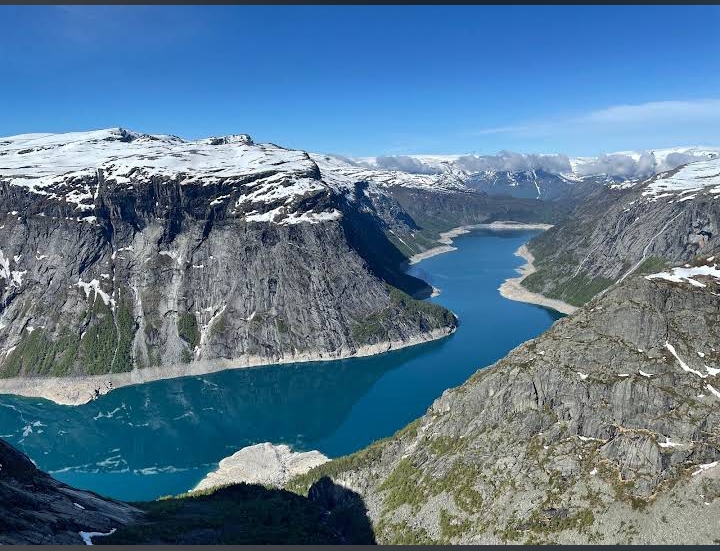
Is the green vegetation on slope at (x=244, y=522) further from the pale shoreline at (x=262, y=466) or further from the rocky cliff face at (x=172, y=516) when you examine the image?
the pale shoreline at (x=262, y=466)

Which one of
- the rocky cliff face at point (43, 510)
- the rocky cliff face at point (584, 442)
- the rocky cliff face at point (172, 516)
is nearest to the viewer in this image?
the rocky cliff face at point (43, 510)

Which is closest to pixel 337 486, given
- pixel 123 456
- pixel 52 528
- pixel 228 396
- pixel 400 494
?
pixel 400 494

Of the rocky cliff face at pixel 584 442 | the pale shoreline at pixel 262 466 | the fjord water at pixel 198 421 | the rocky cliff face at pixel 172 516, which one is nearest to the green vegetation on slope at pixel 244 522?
the rocky cliff face at pixel 172 516

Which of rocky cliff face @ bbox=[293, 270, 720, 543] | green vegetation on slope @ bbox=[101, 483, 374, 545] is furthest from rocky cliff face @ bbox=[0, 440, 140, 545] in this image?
rocky cliff face @ bbox=[293, 270, 720, 543]

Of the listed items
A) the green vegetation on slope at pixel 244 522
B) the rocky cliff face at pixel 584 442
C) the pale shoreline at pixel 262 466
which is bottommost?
the pale shoreline at pixel 262 466

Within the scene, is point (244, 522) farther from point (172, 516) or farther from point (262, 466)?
point (262, 466)

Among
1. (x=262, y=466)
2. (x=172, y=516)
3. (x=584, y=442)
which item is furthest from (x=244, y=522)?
(x=584, y=442)

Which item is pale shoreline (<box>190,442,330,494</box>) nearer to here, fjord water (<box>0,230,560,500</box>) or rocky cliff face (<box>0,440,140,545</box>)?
fjord water (<box>0,230,560,500</box>)
